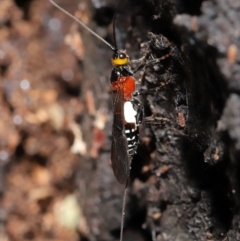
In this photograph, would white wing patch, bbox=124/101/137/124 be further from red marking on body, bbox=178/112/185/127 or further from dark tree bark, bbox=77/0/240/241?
red marking on body, bbox=178/112/185/127

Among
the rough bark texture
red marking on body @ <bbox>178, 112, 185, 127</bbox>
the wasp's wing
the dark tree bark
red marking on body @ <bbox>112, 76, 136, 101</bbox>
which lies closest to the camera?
the dark tree bark

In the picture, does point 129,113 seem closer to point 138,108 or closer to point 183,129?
point 138,108

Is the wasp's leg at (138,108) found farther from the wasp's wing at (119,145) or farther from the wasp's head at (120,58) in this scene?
the wasp's head at (120,58)

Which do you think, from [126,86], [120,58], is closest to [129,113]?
[126,86]

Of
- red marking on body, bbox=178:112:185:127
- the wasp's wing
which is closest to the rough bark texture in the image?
Answer: red marking on body, bbox=178:112:185:127

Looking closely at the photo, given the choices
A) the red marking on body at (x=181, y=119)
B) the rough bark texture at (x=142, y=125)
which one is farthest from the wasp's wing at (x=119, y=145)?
the red marking on body at (x=181, y=119)

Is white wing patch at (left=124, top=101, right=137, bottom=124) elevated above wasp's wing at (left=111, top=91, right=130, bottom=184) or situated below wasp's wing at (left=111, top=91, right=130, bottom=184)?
above
